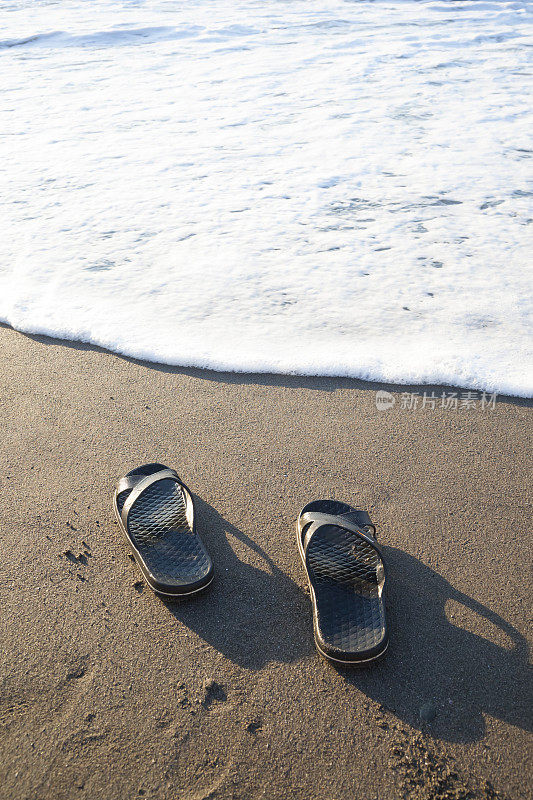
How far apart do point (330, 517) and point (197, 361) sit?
1224 millimetres

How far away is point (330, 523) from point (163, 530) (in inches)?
21.4

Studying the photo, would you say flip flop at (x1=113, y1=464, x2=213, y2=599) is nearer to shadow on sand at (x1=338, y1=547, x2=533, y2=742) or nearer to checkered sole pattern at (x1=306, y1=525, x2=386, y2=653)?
checkered sole pattern at (x1=306, y1=525, x2=386, y2=653)

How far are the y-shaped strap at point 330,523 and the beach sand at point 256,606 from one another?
13 cm

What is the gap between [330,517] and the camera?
5.86ft

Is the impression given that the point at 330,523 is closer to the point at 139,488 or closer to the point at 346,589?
the point at 346,589

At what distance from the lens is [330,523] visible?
1755 mm

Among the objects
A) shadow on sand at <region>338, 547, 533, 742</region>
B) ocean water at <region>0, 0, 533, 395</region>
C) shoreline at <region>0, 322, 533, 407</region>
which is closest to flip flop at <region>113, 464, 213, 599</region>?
shadow on sand at <region>338, 547, 533, 742</region>

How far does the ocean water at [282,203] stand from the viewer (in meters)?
2.93

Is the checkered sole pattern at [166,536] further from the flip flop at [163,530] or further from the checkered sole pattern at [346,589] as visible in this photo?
the checkered sole pattern at [346,589]

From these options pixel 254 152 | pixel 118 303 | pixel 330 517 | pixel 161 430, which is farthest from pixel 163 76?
pixel 330 517

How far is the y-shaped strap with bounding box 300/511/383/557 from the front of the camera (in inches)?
67.9

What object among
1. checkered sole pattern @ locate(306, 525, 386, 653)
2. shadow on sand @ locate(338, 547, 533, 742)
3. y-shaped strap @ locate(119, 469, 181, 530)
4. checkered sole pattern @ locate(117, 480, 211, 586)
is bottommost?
shadow on sand @ locate(338, 547, 533, 742)

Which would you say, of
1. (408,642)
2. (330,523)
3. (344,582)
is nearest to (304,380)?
(330,523)

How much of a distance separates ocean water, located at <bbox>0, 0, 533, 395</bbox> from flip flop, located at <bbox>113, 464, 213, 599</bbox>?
0.86m
